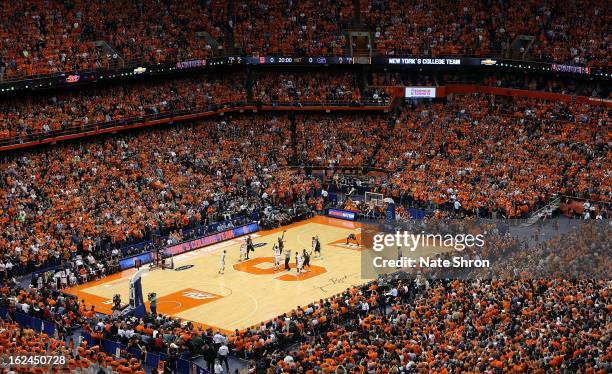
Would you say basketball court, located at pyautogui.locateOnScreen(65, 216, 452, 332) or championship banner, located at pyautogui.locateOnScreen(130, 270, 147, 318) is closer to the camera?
championship banner, located at pyautogui.locateOnScreen(130, 270, 147, 318)

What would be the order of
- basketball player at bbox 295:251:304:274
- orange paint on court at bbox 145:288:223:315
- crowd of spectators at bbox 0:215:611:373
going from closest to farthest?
crowd of spectators at bbox 0:215:611:373 < orange paint on court at bbox 145:288:223:315 < basketball player at bbox 295:251:304:274

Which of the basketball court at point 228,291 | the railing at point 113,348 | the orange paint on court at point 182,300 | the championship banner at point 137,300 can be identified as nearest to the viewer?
the railing at point 113,348

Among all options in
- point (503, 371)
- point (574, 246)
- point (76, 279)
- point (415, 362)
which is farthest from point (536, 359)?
point (76, 279)

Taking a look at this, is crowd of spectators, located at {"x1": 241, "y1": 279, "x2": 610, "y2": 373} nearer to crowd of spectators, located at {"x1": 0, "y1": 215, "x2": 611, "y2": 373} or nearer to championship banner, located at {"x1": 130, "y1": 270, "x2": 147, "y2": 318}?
crowd of spectators, located at {"x1": 0, "y1": 215, "x2": 611, "y2": 373}

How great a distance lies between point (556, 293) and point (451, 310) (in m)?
3.92

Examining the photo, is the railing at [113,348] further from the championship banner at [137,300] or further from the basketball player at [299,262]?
the basketball player at [299,262]

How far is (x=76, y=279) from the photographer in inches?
1886

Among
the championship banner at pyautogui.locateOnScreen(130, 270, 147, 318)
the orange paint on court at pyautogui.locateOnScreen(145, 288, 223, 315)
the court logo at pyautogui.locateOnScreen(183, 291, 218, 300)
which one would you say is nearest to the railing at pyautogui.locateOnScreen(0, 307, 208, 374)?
the championship banner at pyautogui.locateOnScreen(130, 270, 147, 318)

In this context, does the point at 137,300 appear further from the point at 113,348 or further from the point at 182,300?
the point at 182,300

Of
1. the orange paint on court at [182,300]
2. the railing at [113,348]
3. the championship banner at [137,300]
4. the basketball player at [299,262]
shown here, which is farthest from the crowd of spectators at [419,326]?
the basketball player at [299,262]

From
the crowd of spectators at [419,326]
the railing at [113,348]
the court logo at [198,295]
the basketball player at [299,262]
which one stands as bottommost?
the court logo at [198,295]

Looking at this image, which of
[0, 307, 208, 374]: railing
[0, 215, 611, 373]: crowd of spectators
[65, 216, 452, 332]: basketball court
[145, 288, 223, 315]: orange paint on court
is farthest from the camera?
[145, 288, 223, 315]: orange paint on court

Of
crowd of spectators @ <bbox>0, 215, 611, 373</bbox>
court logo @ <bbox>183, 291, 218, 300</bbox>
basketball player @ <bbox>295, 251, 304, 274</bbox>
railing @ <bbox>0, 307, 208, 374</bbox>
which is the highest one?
crowd of spectators @ <bbox>0, 215, 611, 373</bbox>

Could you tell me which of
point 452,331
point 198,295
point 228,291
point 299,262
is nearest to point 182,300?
point 198,295
